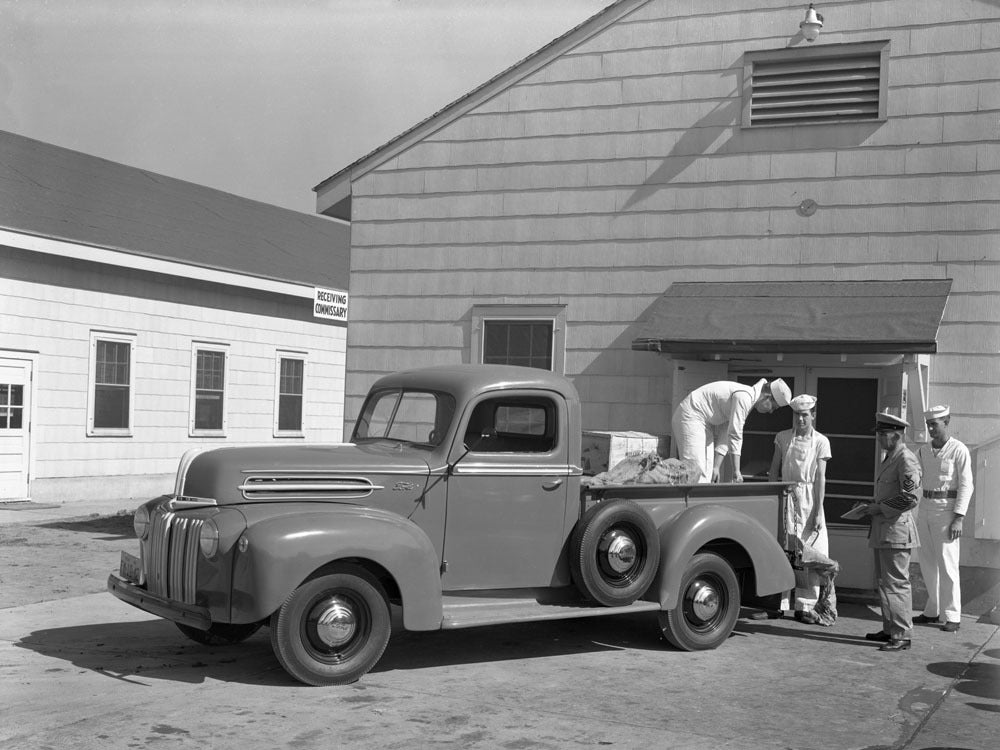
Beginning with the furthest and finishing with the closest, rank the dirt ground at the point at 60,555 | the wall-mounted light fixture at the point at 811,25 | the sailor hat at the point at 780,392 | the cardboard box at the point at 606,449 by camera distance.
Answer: the wall-mounted light fixture at the point at 811,25, the dirt ground at the point at 60,555, the cardboard box at the point at 606,449, the sailor hat at the point at 780,392

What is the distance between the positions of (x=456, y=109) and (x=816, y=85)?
377cm

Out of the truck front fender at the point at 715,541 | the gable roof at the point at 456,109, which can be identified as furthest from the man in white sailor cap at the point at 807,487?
the gable roof at the point at 456,109

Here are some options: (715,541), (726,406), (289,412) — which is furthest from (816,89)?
(289,412)

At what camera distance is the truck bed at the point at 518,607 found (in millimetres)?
7445

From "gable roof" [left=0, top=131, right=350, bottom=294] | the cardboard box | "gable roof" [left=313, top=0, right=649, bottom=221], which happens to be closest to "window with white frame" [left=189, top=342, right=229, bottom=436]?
"gable roof" [left=0, top=131, right=350, bottom=294]

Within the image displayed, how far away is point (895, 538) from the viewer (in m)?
8.94

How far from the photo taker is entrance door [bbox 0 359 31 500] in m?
16.5

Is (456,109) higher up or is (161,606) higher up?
(456,109)

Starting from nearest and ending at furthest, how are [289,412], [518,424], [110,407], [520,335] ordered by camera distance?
[518,424] < [520,335] < [110,407] < [289,412]

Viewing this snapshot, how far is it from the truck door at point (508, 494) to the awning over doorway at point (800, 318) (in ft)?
9.83

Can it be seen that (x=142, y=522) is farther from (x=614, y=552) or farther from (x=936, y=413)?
(x=936, y=413)

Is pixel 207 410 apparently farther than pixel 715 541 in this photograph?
Yes

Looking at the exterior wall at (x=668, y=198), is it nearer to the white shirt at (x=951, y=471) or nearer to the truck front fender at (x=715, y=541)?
the white shirt at (x=951, y=471)

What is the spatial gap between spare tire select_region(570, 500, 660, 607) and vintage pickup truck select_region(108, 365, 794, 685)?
11 mm
